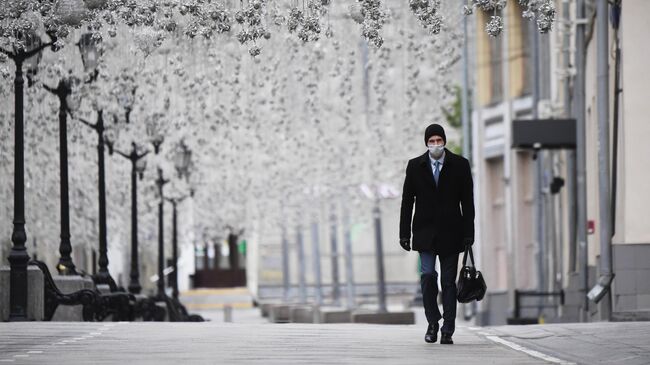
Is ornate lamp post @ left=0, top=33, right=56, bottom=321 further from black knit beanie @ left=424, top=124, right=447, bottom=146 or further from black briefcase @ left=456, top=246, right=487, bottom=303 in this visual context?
black briefcase @ left=456, top=246, right=487, bottom=303

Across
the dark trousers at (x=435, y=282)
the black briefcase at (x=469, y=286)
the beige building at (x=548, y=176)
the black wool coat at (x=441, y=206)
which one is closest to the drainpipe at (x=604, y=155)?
the beige building at (x=548, y=176)

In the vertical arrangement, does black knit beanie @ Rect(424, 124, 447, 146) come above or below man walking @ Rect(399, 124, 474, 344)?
above

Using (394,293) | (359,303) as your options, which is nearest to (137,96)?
(359,303)

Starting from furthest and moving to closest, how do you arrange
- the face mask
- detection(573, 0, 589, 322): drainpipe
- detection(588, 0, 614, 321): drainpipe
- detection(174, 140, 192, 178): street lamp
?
detection(174, 140, 192, 178): street lamp < detection(573, 0, 589, 322): drainpipe < detection(588, 0, 614, 321): drainpipe < the face mask

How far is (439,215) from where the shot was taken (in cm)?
1562

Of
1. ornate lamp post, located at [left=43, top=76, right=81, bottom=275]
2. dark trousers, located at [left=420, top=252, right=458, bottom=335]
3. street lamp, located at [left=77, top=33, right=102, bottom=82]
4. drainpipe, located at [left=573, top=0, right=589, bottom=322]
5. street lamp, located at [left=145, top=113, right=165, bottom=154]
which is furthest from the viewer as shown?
street lamp, located at [left=145, top=113, right=165, bottom=154]

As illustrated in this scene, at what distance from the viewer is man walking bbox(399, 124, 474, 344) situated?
15.5 meters

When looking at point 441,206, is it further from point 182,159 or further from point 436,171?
point 182,159

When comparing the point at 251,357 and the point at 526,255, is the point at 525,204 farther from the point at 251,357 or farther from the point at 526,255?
the point at 251,357

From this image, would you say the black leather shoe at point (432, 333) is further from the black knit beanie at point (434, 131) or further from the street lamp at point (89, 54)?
the street lamp at point (89, 54)

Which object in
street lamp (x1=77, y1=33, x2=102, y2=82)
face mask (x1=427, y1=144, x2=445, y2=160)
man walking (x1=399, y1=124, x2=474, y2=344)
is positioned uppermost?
street lamp (x1=77, y1=33, x2=102, y2=82)

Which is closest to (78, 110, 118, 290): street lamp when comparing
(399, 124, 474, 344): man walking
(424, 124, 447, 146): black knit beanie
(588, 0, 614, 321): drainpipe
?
(588, 0, 614, 321): drainpipe

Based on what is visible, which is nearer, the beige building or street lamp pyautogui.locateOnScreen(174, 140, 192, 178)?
the beige building

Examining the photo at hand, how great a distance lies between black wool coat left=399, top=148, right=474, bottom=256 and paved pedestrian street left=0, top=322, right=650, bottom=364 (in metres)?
0.91
